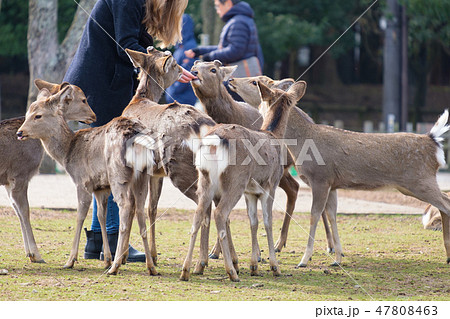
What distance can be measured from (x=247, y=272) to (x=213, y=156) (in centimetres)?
112

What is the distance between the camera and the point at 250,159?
19.2 feet

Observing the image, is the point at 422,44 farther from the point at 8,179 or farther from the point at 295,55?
the point at 8,179

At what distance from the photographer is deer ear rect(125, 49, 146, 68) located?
6511mm

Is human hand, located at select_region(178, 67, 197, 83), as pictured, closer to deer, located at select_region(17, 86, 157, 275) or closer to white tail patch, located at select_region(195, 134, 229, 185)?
deer, located at select_region(17, 86, 157, 275)

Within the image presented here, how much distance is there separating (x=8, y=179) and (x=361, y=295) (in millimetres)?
3265

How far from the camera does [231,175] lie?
5715 millimetres

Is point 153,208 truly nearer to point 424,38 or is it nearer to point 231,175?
point 231,175

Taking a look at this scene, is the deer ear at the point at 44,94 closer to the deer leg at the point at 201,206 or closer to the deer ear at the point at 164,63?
the deer ear at the point at 164,63

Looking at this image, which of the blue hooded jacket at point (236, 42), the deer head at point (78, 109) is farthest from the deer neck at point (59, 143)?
the blue hooded jacket at point (236, 42)

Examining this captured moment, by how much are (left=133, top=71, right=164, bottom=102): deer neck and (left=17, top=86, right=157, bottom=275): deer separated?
61 centimetres

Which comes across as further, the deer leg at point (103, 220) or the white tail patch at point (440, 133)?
the white tail patch at point (440, 133)

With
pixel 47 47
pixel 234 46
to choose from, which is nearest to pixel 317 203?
pixel 234 46

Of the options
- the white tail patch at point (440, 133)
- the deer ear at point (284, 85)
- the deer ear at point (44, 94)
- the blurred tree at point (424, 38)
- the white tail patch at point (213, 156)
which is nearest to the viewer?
the white tail patch at point (213, 156)

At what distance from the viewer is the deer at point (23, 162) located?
21.2 feet
